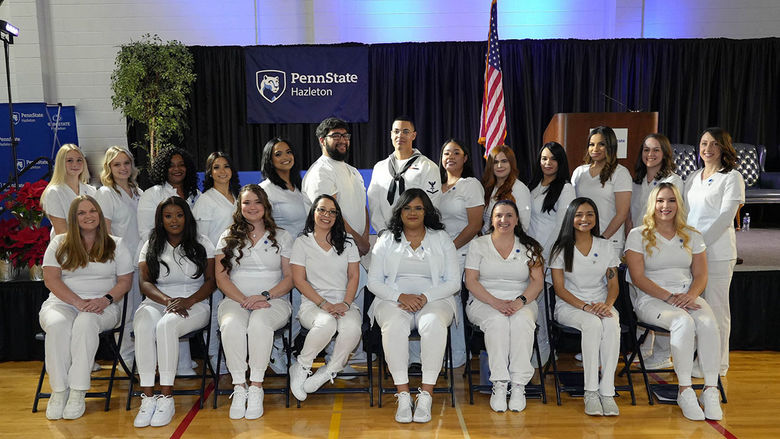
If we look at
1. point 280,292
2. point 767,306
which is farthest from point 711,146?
point 280,292

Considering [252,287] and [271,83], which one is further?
[271,83]

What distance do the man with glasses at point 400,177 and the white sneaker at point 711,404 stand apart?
78.5 inches

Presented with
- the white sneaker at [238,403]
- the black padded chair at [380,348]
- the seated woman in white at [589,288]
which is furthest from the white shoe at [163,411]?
the seated woman in white at [589,288]

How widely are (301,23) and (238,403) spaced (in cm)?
707

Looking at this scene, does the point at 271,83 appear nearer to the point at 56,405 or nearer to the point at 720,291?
the point at 56,405

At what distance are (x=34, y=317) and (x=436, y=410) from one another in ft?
10.3

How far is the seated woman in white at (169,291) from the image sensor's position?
11.0ft

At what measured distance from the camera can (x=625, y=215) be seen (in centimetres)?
406

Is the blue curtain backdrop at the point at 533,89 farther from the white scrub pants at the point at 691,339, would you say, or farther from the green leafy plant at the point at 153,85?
the white scrub pants at the point at 691,339

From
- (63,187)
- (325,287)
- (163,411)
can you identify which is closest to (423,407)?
(325,287)

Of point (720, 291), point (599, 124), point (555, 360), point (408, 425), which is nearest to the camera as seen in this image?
point (408, 425)

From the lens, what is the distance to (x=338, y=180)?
399 centimetres

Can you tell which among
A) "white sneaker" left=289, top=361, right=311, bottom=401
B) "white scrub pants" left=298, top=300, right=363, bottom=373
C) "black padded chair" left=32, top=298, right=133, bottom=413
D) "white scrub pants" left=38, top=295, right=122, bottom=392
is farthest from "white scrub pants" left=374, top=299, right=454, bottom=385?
"white scrub pants" left=38, top=295, right=122, bottom=392

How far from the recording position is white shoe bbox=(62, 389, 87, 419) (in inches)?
133
